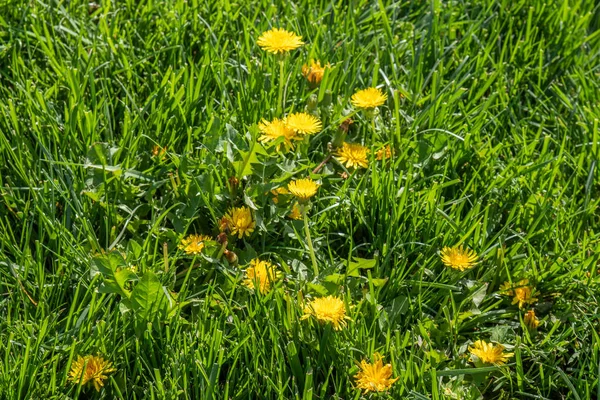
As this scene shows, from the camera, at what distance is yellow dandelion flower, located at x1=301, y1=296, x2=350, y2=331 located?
80.9 inches

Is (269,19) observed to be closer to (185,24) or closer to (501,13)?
(185,24)

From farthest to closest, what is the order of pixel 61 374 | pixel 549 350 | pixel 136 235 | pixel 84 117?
pixel 84 117 < pixel 136 235 < pixel 549 350 < pixel 61 374

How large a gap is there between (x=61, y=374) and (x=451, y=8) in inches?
74.7

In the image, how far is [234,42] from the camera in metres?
2.88

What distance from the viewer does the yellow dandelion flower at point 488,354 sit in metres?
2.10

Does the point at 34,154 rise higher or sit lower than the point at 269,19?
lower

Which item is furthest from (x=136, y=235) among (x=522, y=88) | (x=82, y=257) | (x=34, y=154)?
(x=522, y=88)

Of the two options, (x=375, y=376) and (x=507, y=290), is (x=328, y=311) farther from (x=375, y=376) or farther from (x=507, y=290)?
(x=507, y=290)

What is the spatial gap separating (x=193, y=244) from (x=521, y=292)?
0.89m

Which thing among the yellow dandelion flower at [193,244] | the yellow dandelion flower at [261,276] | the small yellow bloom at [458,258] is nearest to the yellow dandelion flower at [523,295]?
the small yellow bloom at [458,258]

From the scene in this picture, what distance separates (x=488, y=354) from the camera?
82.9 inches

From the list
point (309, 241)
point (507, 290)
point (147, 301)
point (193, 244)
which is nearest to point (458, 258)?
point (507, 290)

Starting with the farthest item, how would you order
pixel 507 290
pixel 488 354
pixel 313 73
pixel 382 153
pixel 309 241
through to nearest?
pixel 313 73 → pixel 382 153 → pixel 507 290 → pixel 309 241 → pixel 488 354

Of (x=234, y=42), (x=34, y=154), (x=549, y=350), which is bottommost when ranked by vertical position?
(x=549, y=350)
